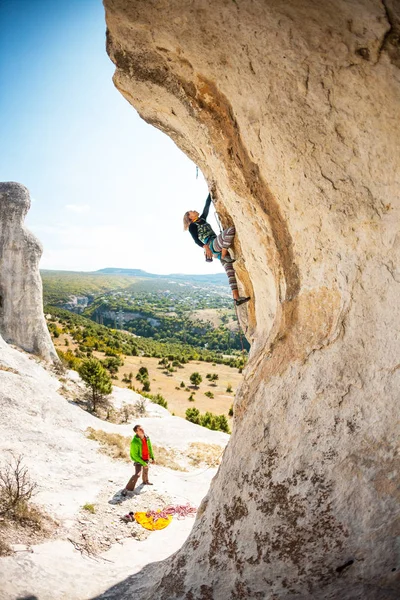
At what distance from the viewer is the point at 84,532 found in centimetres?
784

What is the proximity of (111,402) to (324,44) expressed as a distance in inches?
721

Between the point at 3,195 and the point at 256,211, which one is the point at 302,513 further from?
the point at 3,195

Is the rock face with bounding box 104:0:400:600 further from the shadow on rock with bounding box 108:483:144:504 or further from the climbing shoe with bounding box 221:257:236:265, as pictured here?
the shadow on rock with bounding box 108:483:144:504

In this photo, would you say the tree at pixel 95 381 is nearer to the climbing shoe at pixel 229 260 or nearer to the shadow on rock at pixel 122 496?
the shadow on rock at pixel 122 496

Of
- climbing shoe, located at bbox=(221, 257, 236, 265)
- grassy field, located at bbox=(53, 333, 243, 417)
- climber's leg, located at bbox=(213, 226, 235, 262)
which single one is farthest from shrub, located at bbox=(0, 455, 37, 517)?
grassy field, located at bbox=(53, 333, 243, 417)

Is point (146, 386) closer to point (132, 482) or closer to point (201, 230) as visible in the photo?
point (132, 482)

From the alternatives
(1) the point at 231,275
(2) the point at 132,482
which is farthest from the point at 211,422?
(1) the point at 231,275

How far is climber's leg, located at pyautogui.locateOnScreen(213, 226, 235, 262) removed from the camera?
6862 mm

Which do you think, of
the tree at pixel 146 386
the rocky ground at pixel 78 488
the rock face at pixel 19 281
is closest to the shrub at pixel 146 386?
the tree at pixel 146 386

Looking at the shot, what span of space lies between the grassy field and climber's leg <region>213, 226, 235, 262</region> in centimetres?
2187

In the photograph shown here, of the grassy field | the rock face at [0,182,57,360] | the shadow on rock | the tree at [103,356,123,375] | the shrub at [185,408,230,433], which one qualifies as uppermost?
the rock face at [0,182,57,360]

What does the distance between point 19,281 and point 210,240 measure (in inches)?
657

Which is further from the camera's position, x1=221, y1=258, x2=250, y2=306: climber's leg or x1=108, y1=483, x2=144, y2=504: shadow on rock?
x1=108, y1=483, x2=144, y2=504: shadow on rock

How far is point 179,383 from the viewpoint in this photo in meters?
38.1
